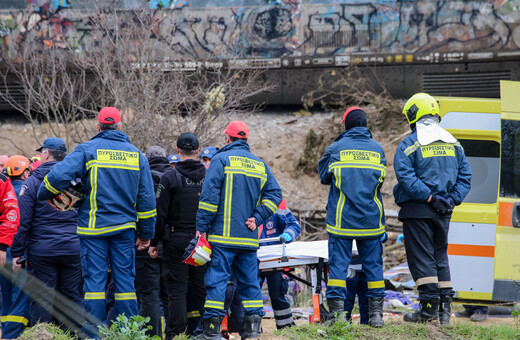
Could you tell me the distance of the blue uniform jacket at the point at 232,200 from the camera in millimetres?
6105

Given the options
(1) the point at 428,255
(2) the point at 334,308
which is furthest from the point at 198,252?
(1) the point at 428,255

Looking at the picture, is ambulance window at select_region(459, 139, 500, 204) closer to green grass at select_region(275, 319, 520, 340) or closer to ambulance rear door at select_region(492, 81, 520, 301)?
ambulance rear door at select_region(492, 81, 520, 301)

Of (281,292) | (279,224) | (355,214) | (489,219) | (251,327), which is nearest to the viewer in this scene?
(251,327)

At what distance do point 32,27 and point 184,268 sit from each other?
11498mm

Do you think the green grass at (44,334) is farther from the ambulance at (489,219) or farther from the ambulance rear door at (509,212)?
the ambulance rear door at (509,212)

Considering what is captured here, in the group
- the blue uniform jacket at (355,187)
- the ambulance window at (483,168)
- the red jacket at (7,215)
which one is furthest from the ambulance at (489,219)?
the red jacket at (7,215)

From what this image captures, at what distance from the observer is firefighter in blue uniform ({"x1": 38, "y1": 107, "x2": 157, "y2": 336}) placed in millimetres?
5891

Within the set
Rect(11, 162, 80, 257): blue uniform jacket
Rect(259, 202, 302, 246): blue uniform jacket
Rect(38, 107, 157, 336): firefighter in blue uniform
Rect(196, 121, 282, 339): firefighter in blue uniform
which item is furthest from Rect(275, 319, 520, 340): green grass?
Rect(11, 162, 80, 257): blue uniform jacket

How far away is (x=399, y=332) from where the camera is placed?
6.27 meters

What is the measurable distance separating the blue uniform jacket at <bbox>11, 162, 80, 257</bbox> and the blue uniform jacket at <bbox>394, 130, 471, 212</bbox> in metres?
3.46

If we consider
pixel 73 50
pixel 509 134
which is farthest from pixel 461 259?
pixel 73 50

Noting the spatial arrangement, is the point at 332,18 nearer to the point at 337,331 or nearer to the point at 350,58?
the point at 350,58

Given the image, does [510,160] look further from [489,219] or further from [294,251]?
[294,251]

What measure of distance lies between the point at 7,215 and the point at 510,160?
561 cm
